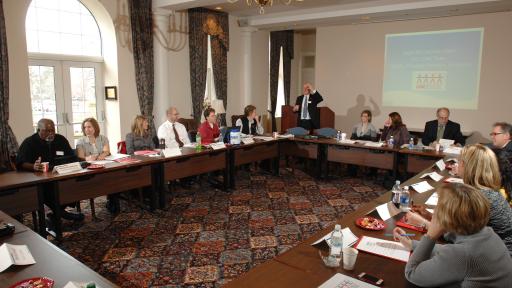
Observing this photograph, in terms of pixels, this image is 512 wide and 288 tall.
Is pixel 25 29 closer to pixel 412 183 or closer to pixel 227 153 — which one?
pixel 227 153

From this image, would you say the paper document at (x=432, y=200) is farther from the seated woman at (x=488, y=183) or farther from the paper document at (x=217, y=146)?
the paper document at (x=217, y=146)

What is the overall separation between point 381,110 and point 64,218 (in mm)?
6640

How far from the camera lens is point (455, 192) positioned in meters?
1.54

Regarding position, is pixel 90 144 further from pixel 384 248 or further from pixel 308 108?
pixel 308 108

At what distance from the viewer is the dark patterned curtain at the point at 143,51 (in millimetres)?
6539

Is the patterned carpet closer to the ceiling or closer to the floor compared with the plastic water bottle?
closer to the floor

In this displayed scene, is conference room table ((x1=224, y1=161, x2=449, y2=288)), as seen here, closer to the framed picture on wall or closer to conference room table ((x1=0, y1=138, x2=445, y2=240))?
conference room table ((x1=0, y1=138, x2=445, y2=240))

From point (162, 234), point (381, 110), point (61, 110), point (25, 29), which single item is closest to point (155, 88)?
point (61, 110)

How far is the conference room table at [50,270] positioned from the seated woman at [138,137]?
281 centimetres

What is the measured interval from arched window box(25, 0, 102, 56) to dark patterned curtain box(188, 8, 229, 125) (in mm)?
1817

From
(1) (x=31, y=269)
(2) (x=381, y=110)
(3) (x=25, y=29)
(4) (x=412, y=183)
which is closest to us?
(1) (x=31, y=269)

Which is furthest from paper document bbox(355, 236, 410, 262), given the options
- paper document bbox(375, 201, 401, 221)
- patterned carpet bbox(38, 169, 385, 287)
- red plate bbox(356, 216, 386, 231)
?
patterned carpet bbox(38, 169, 385, 287)

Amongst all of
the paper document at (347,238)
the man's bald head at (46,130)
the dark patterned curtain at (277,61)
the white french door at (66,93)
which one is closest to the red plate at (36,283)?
the paper document at (347,238)

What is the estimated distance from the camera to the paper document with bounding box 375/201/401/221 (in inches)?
99.1
